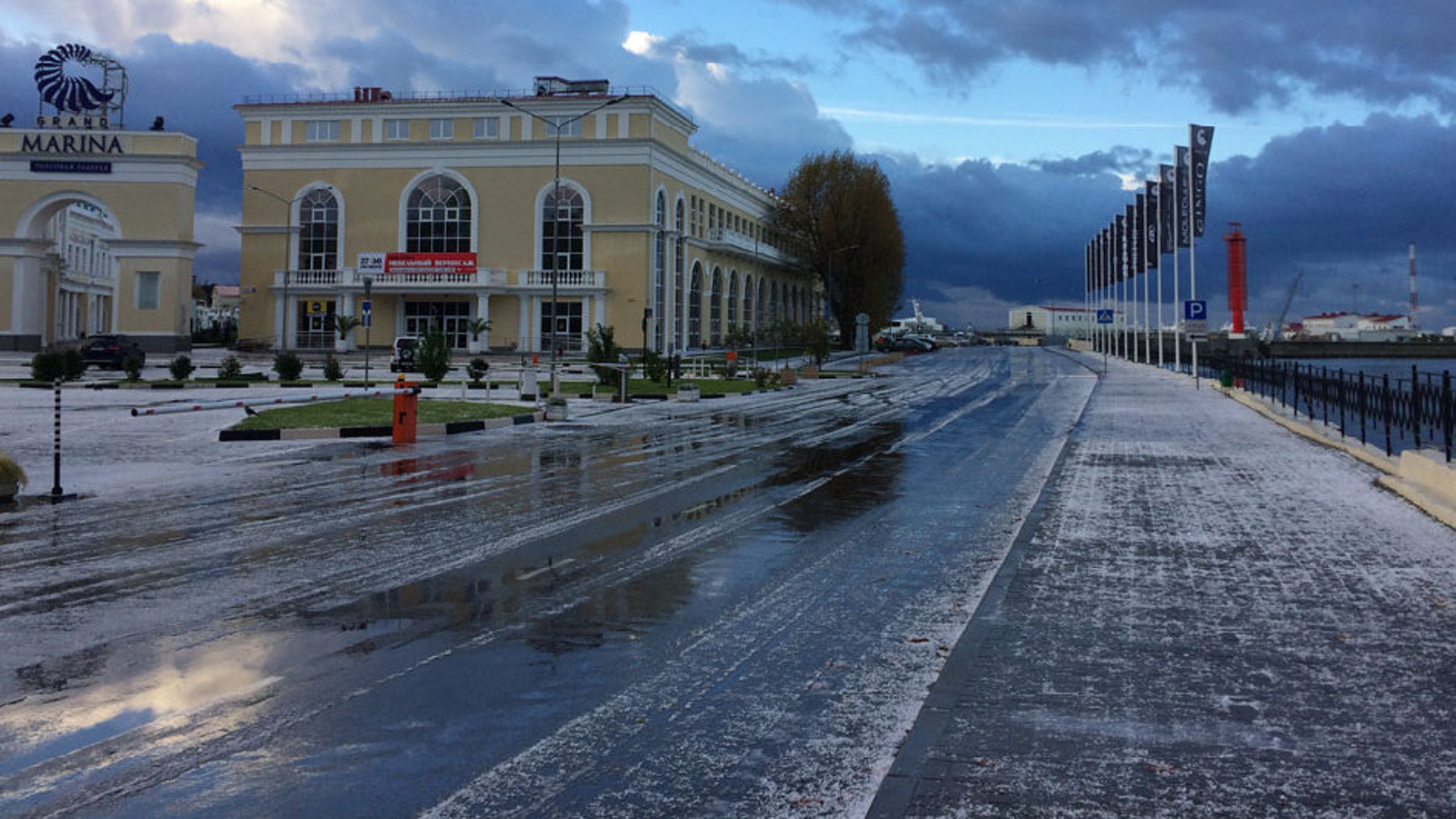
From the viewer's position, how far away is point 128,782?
15.2 ft

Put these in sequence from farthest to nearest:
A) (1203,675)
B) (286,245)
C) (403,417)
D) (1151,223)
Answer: (286,245)
(1151,223)
(403,417)
(1203,675)

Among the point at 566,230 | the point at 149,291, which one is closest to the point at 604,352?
the point at 566,230

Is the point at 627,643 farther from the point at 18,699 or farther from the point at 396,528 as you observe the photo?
the point at 396,528

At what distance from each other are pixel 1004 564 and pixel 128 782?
22.7 ft

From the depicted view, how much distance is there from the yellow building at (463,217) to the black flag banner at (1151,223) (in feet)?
95.6

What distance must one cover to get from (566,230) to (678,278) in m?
9.34

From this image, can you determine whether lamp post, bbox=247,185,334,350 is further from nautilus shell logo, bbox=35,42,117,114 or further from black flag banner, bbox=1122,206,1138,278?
black flag banner, bbox=1122,206,1138,278

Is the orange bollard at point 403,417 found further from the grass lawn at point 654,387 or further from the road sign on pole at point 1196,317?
the road sign on pole at point 1196,317

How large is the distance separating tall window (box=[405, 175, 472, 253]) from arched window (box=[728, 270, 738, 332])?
2528 centimetres

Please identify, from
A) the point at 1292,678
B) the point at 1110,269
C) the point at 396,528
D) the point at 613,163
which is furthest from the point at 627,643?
the point at 1110,269

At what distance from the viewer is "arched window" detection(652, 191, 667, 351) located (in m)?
74.4

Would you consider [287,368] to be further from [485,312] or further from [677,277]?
[677,277]

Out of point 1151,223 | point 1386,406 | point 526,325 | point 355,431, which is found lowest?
point 355,431

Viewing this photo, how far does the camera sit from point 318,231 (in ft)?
252
